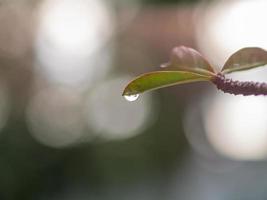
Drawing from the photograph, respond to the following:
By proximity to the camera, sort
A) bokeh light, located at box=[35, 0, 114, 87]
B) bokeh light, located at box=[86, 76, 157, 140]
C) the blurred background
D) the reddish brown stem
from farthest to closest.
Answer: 1. bokeh light, located at box=[86, 76, 157, 140]
2. bokeh light, located at box=[35, 0, 114, 87]
3. the blurred background
4. the reddish brown stem

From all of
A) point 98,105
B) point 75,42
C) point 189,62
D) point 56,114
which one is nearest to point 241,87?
point 189,62

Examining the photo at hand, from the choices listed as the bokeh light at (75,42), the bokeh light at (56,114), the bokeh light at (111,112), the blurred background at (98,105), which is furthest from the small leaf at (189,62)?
the bokeh light at (56,114)

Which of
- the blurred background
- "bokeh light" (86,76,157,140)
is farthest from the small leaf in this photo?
"bokeh light" (86,76,157,140)

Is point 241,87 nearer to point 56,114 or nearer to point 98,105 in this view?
point 56,114

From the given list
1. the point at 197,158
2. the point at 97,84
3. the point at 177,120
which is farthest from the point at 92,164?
the point at 197,158

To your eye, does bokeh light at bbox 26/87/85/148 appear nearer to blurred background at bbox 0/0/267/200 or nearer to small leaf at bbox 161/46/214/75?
blurred background at bbox 0/0/267/200

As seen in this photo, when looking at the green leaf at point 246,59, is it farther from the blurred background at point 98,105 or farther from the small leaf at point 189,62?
the blurred background at point 98,105
